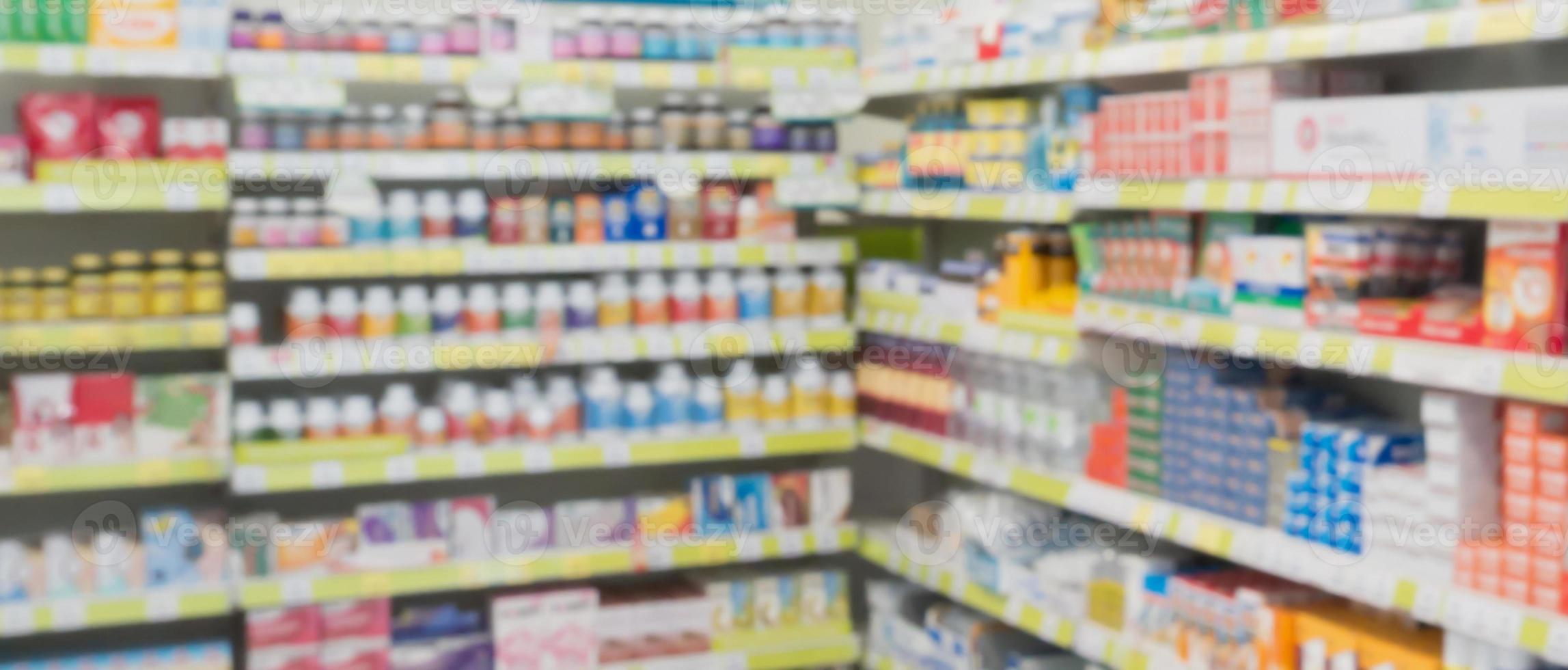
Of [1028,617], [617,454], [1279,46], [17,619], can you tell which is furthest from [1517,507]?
[17,619]

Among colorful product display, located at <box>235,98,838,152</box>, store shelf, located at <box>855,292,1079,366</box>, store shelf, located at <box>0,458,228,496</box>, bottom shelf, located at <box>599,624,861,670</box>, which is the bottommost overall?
bottom shelf, located at <box>599,624,861,670</box>

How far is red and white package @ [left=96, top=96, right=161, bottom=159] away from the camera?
13.0ft

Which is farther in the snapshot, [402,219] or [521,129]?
[521,129]

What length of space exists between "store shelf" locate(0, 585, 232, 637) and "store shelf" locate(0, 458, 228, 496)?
28 cm

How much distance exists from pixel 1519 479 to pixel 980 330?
5.22 feet

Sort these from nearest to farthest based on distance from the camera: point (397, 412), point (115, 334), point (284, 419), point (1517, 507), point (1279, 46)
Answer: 1. point (1517, 507)
2. point (1279, 46)
3. point (115, 334)
4. point (284, 419)
5. point (397, 412)

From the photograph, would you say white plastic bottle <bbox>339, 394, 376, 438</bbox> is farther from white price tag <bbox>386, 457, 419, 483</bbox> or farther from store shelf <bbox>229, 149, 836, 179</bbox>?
store shelf <bbox>229, 149, 836, 179</bbox>

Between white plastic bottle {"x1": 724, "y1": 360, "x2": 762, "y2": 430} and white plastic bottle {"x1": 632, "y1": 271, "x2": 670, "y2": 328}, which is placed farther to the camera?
white plastic bottle {"x1": 724, "y1": 360, "x2": 762, "y2": 430}

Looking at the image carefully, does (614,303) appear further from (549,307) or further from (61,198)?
(61,198)

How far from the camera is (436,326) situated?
4324mm

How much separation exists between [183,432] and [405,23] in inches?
48.3

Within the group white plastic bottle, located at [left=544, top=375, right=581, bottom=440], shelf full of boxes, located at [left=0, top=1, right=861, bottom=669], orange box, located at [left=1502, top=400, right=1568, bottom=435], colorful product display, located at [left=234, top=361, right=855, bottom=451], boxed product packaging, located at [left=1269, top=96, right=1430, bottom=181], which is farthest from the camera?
white plastic bottle, located at [left=544, top=375, right=581, bottom=440]

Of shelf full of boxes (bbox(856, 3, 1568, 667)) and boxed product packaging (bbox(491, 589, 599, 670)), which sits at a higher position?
shelf full of boxes (bbox(856, 3, 1568, 667))

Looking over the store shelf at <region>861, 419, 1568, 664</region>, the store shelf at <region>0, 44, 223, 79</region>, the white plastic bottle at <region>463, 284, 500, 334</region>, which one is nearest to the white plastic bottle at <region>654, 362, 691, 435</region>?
the white plastic bottle at <region>463, 284, 500, 334</region>
